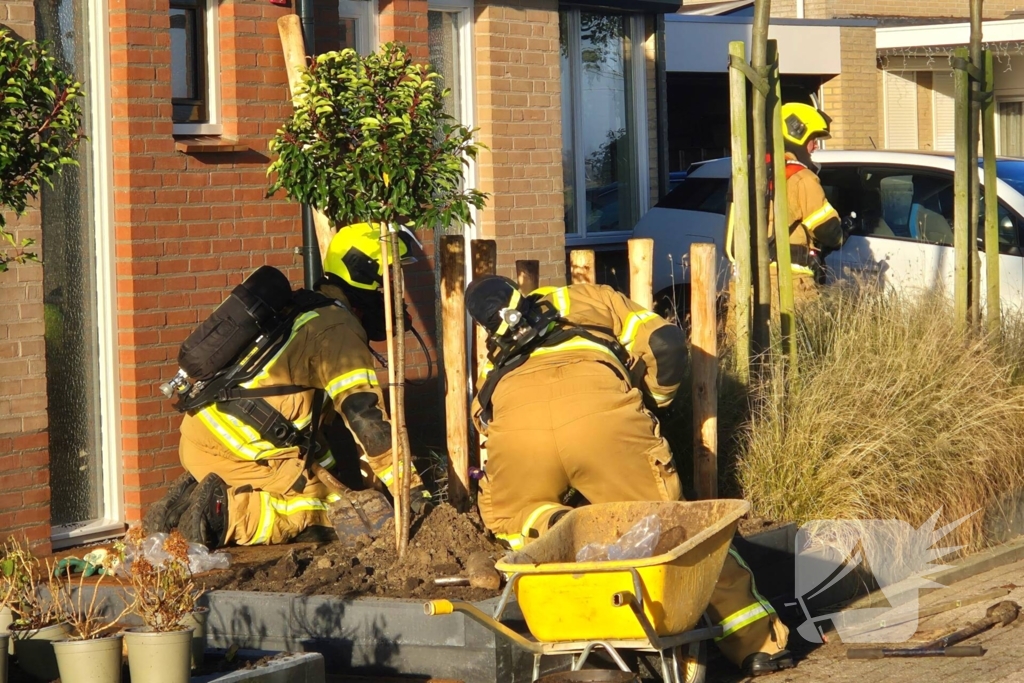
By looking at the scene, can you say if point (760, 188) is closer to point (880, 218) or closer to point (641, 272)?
point (641, 272)

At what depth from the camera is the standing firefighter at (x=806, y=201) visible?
991 cm

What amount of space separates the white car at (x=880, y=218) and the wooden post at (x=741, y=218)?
89.5 inches

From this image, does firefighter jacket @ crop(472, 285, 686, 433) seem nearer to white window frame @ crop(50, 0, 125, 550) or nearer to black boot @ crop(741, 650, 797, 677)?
black boot @ crop(741, 650, 797, 677)

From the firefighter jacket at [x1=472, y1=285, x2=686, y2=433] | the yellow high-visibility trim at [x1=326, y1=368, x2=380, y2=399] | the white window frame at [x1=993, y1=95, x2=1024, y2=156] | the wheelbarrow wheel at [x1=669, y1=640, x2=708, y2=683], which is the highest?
the white window frame at [x1=993, y1=95, x2=1024, y2=156]

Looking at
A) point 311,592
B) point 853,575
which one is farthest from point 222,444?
point 853,575

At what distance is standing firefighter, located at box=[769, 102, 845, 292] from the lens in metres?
9.91

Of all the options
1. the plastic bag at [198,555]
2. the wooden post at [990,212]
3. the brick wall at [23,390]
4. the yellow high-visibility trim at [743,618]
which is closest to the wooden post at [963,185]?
the wooden post at [990,212]

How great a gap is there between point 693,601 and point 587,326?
5.28 ft

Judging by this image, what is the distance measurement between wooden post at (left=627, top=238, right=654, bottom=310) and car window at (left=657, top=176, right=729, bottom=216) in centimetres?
458

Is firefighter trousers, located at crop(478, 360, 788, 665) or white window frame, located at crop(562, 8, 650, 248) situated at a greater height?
white window frame, located at crop(562, 8, 650, 248)

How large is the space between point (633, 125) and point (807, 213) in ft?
10.4

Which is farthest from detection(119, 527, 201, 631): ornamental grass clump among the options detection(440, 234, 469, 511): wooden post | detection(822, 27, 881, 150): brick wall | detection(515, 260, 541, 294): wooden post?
detection(822, 27, 881, 150): brick wall

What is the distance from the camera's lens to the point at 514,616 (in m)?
5.48

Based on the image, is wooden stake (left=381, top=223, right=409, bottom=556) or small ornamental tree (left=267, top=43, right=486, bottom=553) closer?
small ornamental tree (left=267, top=43, right=486, bottom=553)
